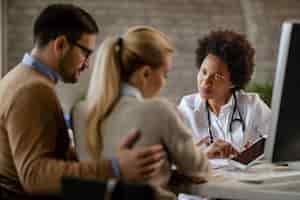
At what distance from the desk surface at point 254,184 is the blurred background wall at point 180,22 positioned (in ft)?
12.7

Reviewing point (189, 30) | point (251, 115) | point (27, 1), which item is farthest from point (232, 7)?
point (251, 115)

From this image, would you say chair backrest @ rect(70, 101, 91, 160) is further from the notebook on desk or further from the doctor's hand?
the doctor's hand

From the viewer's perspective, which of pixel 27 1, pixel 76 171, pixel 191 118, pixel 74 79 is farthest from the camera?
pixel 27 1

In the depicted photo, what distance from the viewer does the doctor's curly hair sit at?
148 inches

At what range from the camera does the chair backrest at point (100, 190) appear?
188 cm

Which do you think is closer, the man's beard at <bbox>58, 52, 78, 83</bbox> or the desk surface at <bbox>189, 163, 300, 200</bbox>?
the desk surface at <bbox>189, 163, 300, 200</bbox>

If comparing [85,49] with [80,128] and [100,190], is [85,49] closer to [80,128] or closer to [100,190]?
[80,128]

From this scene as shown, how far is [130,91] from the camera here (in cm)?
241

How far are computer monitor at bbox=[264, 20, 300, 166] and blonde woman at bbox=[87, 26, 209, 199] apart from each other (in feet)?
0.96

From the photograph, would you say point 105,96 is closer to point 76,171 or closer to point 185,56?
point 76,171

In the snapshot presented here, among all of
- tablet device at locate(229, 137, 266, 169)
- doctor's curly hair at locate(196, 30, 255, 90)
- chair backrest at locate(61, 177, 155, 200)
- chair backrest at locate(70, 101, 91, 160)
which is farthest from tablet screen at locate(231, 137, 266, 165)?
chair backrest at locate(61, 177, 155, 200)

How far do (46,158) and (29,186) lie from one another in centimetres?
11

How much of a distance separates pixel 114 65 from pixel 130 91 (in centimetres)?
11

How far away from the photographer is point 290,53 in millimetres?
2395
